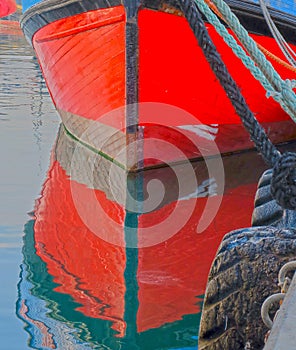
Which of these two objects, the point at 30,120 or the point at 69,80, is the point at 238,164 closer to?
the point at 69,80

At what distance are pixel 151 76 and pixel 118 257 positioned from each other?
181cm

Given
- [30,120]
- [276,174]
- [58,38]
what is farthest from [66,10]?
[276,174]

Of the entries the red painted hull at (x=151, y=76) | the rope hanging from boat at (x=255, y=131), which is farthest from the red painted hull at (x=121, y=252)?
the rope hanging from boat at (x=255, y=131)

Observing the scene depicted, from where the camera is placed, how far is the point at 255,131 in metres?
2.23

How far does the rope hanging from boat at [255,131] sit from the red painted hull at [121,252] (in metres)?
1.02

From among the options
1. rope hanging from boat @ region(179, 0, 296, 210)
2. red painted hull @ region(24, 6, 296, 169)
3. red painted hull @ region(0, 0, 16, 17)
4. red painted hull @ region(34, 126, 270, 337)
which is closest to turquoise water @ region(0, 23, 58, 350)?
red painted hull @ region(34, 126, 270, 337)

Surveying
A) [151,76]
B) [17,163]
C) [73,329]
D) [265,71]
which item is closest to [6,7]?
[17,163]

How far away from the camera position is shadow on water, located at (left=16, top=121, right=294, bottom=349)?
2.79 metres

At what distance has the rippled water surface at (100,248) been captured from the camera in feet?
9.18

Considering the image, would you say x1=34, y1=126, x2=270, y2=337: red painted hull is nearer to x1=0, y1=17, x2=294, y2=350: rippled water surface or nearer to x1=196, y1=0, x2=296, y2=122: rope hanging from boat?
x1=0, y1=17, x2=294, y2=350: rippled water surface

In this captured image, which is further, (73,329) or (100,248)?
(100,248)

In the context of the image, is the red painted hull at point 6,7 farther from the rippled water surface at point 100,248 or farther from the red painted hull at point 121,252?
the red painted hull at point 121,252

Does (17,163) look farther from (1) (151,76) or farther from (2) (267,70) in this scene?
(2) (267,70)

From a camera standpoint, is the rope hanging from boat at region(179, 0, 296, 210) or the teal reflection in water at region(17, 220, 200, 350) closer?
the rope hanging from boat at region(179, 0, 296, 210)
